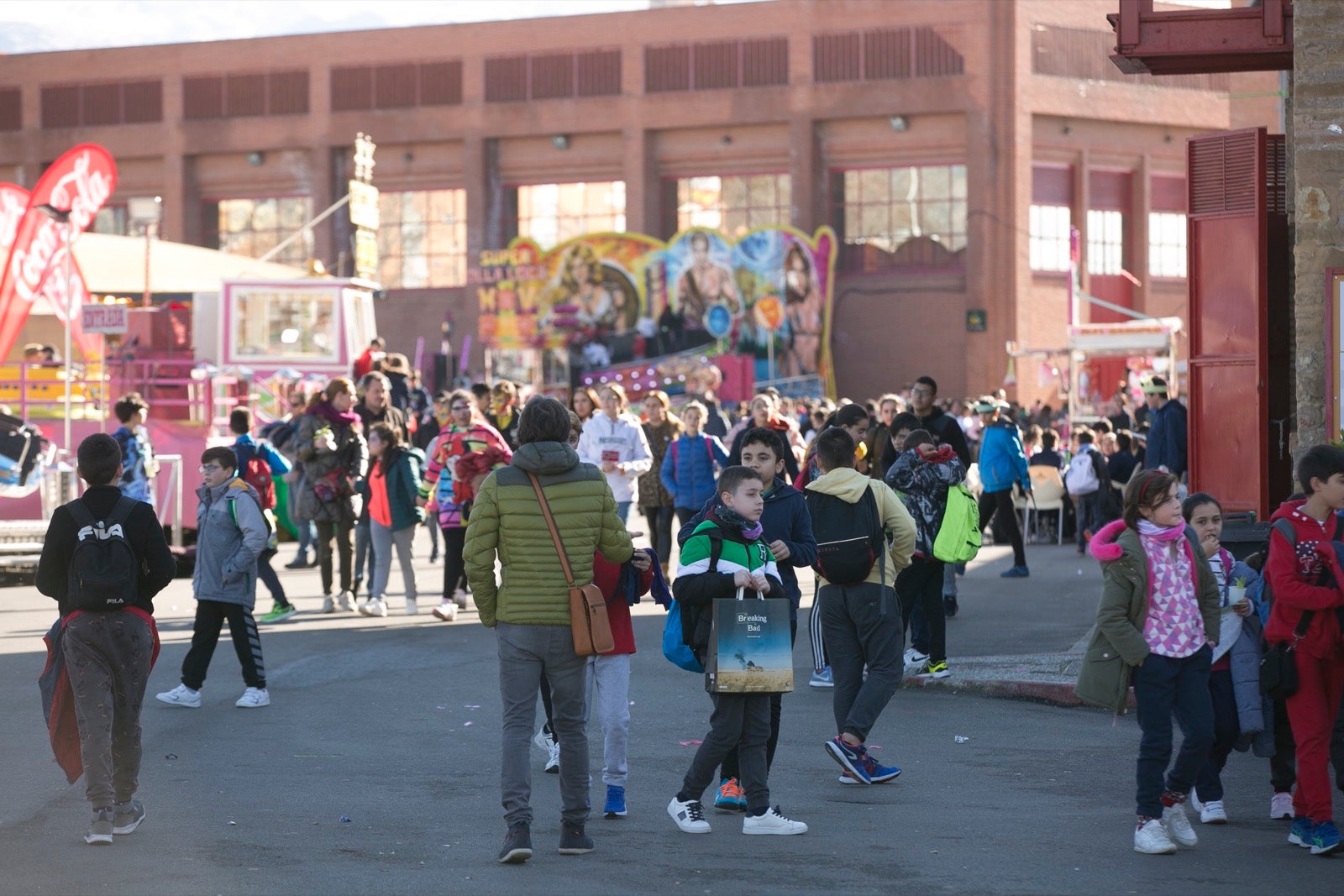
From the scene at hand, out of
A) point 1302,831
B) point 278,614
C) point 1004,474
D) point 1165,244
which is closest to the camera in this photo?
point 1302,831

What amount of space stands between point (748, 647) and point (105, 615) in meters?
2.62

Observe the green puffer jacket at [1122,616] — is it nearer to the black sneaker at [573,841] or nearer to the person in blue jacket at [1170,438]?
the black sneaker at [573,841]

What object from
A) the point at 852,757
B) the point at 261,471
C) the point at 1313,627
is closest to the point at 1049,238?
the point at 261,471

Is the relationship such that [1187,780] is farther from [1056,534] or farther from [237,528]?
[1056,534]

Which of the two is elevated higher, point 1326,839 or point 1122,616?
point 1122,616

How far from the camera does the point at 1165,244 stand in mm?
46750

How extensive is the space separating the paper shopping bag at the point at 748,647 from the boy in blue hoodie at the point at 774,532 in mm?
330

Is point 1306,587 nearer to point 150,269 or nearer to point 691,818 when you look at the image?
point 691,818

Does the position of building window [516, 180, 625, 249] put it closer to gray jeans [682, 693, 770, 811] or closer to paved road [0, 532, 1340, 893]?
paved road [0, 532, 1340, 893]

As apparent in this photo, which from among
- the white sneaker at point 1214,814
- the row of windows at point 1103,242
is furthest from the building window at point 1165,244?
the white sneaker at point 1214,814

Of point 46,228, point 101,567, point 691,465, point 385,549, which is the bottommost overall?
point 385,549

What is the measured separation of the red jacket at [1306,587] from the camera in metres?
6.79

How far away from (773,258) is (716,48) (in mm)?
6523

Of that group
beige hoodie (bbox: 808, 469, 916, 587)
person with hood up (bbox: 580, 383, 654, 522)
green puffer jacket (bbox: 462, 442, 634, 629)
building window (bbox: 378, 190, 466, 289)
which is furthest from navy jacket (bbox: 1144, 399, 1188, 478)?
building window (bbox: 378, 190, 466, 289)
